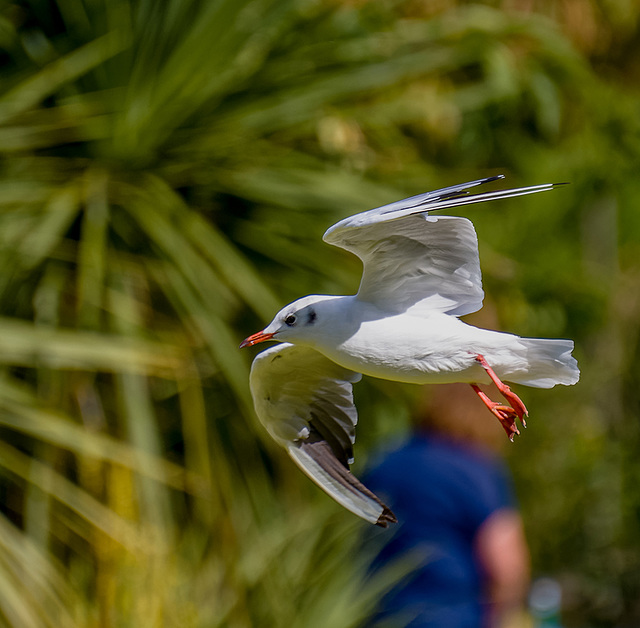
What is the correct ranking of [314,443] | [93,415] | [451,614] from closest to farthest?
1. [314,443]
2. [451,614]
3. [93,415]

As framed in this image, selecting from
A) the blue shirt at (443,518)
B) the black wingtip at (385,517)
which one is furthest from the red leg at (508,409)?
the blue shirt at (443,518)

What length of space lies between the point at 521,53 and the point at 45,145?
1390 mm

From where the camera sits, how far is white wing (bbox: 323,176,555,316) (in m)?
0.92

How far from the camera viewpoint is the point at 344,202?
6.70 ft

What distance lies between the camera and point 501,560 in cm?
130

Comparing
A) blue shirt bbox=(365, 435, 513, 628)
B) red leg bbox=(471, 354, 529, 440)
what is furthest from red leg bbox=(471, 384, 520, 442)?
blue shirt bbox=(365, 435, 513, 628)

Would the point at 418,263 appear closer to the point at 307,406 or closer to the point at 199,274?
the point at 307,406

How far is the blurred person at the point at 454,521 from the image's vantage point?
131cm

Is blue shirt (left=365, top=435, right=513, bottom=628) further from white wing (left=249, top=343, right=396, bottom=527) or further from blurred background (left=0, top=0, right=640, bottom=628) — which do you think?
white wing (left=249, top=343, right=396, bottom=527)

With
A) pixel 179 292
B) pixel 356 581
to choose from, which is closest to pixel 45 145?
pixel 179 292

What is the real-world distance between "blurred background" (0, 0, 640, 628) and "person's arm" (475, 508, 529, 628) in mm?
152

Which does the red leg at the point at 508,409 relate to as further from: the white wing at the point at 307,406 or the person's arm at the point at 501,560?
the person's arm at the point at 501,560

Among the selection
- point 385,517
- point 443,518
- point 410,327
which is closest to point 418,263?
point 410,327

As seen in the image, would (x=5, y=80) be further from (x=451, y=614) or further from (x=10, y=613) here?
(x=451, y=614)
